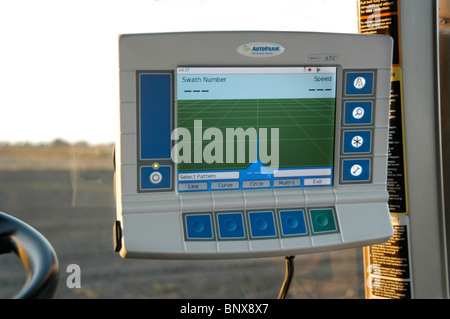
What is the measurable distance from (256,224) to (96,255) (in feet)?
2.17

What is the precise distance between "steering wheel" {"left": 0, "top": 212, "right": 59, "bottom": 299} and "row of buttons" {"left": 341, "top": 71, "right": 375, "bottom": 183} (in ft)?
2.17

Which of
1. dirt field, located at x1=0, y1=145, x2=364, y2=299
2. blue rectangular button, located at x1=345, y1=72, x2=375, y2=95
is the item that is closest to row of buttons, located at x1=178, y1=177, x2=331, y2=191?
blue rectangular button, located at x1=345, y1=72, x2=375, y2=95

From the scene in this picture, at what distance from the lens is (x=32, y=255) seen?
751mm

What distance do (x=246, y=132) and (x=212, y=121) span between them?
8 centimetres

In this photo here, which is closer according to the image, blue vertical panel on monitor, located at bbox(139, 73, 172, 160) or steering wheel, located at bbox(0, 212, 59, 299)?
steering wheel, located at bbox(0, 212, 59, 299)

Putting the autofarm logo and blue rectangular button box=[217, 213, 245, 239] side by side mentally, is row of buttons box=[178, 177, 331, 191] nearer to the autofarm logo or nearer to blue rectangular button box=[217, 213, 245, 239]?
blue rectangular button box=[217, 213, 245, 239]

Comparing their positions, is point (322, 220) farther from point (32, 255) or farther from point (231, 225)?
point (32, 255)

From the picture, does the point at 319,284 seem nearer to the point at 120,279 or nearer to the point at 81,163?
the point at 120,279

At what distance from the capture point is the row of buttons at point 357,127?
106cm

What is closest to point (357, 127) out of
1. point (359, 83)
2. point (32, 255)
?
point (359, 83)

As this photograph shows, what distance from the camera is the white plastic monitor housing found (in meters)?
0.98

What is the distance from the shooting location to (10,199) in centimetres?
129

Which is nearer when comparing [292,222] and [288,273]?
[292,222]
